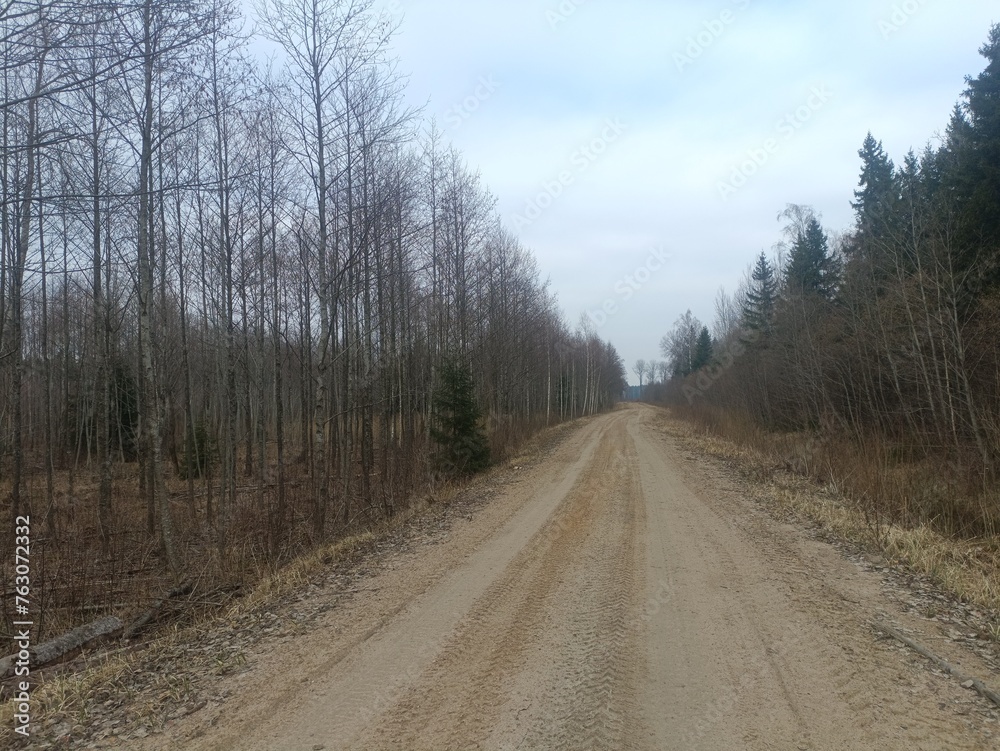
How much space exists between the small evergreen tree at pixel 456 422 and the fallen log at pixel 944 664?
12735mm

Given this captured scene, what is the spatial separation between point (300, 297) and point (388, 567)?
1081 centimetres

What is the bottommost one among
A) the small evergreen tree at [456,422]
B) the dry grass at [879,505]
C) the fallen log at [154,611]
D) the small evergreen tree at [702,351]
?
the fallen log at [154,611]

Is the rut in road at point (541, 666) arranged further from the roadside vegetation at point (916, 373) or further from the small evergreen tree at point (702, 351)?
the small evergreen tree at point (702, 351)

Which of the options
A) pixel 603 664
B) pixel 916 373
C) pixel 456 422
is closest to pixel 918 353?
pixel 916 373

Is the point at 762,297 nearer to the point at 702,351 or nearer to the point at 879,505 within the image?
the point at 702,351

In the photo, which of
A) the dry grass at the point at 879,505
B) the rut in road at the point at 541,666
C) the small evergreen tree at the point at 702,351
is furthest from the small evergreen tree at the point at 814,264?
the rut in road at the point at 541,666

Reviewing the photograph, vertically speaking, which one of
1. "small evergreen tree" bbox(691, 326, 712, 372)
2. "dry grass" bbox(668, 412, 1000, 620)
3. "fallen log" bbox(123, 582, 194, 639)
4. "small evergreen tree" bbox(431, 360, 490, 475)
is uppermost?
"small evergreen tree" bbox(691, 326, 712, 372)

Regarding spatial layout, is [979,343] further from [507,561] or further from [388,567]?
[388,567]

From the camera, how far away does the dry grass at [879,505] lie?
629 cm

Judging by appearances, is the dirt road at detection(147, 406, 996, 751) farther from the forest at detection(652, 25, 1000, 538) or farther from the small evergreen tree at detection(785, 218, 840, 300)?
the small evergreen tree at detection(785, 218, 840, 300)

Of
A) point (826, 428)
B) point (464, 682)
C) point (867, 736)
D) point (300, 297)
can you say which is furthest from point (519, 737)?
point (826, 428)

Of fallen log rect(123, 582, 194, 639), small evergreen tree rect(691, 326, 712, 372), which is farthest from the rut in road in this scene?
small evergreen tree rect(691, 326, 712, 372)

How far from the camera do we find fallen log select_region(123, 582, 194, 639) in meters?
6.31

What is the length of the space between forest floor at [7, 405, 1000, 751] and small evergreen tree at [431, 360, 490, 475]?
906 cm
